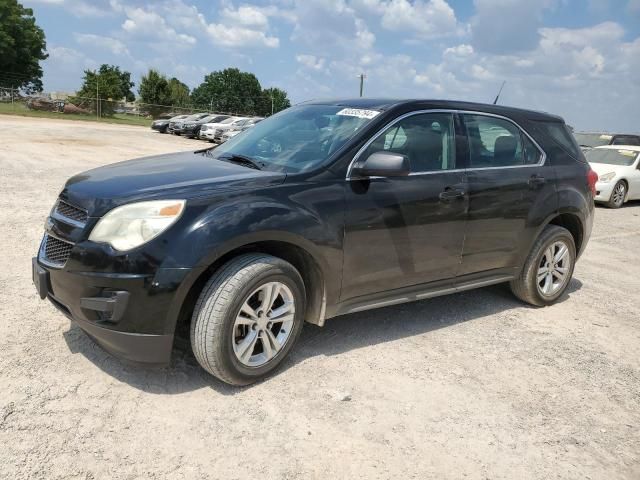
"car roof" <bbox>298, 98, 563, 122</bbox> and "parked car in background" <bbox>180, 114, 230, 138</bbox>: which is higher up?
"car roof" <bbox>298, 98, 563, 122</bbox>

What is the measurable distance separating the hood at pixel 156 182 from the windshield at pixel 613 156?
13.1 m

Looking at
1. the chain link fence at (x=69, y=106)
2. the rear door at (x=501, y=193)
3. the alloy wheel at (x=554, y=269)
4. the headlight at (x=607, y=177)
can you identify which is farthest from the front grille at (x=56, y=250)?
the chain link fence at (x=69, y=106)

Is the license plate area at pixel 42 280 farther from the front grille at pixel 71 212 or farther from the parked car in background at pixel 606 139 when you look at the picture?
the parked car in background at pixel 606 139


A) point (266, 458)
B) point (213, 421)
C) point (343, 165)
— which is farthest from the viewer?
point (343, 165)

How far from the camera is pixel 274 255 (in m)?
3.52

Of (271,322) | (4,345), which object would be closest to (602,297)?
(271,322)

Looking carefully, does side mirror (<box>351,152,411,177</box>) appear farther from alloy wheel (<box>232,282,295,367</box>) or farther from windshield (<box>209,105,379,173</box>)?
alloy wheel (<box>232,282,295,367</box>)

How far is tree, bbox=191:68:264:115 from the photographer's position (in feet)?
345

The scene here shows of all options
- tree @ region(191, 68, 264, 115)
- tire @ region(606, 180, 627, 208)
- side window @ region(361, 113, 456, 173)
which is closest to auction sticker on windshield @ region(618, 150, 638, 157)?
tire @ region(606, 180, 627, 208)

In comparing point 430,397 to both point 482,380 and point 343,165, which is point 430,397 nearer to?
point 482,380

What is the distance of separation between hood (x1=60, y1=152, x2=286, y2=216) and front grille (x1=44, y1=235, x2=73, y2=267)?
0.25 metres

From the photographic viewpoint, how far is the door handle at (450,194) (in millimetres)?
4102

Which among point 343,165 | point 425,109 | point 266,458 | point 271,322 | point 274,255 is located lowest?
point 266,458

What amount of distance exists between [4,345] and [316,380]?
2.07m
